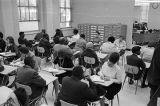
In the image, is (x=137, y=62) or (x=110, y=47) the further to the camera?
(x=110, y=47)

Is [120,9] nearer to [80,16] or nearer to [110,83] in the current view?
[80,16]

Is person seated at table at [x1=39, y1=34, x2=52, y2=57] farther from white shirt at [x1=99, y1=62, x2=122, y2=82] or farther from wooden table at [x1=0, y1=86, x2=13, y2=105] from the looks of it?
wooden table at [x1=0, y1=86, x2=13, y2=105]

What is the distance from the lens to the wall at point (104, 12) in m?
9.81

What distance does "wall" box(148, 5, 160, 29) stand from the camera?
12.7 m

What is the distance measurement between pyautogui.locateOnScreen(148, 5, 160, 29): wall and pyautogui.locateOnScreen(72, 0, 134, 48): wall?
13.2 ft

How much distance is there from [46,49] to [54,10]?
167 inches

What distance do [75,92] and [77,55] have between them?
3.88m

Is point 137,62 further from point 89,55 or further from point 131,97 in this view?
point 89,55

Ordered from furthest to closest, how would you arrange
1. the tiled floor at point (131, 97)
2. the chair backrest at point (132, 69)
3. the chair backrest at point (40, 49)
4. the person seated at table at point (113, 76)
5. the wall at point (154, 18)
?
1. the wall at point (154, 18)
2. the chair backrest at point (40, 49)
3. the chair backrest at point (132, 69)
4. the tiled floor at point (131, 97)
5. the person seated at table at point (113, 76)

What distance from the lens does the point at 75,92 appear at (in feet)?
9.02

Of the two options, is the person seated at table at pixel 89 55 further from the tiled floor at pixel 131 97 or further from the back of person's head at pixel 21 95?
the back of person's head at pixel 21 95

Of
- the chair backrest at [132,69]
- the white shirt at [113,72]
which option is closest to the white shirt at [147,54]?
the chair backrest at [132,69]

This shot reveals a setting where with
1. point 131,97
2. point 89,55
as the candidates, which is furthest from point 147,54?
point 89,55

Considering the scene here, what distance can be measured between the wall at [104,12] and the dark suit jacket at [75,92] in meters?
7.73
